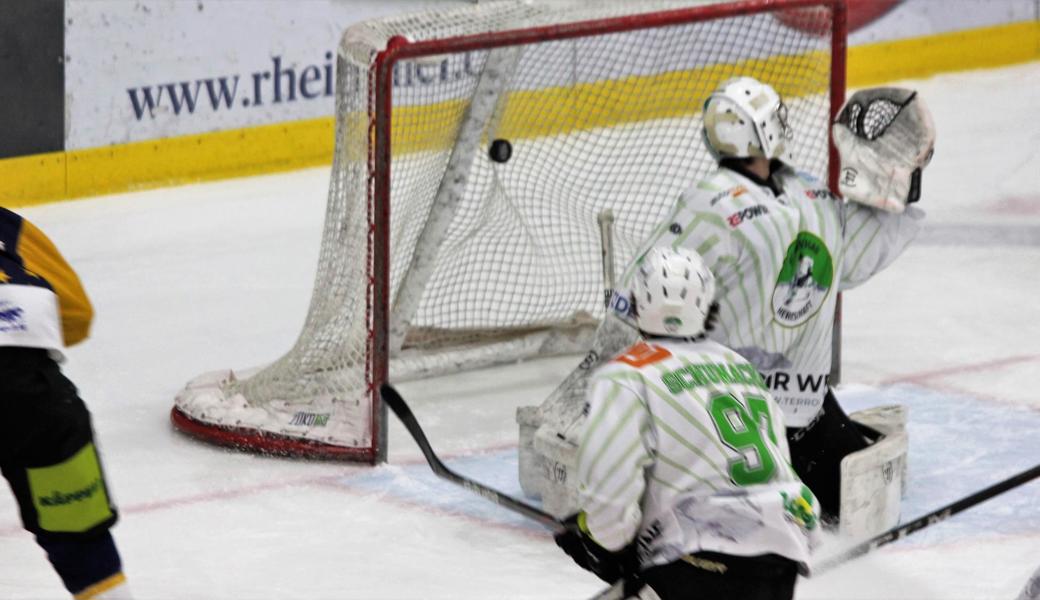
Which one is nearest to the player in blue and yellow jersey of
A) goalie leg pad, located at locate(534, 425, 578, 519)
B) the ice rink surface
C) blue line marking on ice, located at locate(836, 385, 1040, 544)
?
the ice rink surface

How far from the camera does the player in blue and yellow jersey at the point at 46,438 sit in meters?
3.41

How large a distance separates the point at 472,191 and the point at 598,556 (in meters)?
2.59

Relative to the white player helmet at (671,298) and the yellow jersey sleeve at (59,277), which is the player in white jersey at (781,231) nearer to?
the white player helmet at (671,298)

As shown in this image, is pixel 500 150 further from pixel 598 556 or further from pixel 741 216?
pixel 598 556

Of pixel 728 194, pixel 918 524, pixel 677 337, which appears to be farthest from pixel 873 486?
pixel 677 337

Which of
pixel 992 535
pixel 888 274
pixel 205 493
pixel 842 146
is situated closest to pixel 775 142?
pixel 842 146

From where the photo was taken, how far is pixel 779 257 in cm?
438

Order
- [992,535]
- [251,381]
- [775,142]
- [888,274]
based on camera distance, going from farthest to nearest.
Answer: [888,274] → [251,381] → [992,535] → [775,142]

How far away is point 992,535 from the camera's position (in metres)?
4.68

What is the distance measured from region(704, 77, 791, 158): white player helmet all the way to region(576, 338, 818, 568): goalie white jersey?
1.16 metres

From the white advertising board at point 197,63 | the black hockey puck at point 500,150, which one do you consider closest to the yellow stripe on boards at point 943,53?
the white advertising board at point 197,63

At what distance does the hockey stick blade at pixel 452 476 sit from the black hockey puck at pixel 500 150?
84 centimetres

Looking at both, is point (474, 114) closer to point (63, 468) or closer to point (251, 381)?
point (251, 381)

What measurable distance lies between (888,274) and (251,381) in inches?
104
